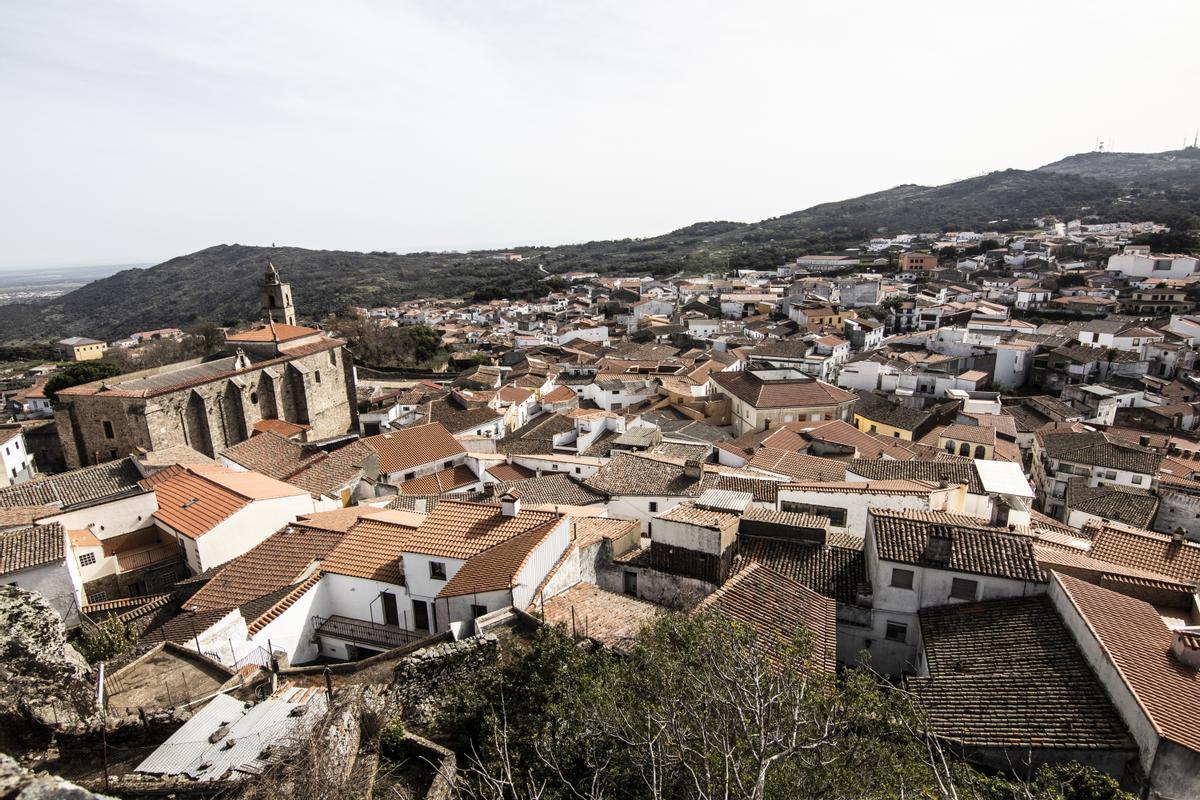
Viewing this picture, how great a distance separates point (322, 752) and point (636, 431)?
26.7 meters

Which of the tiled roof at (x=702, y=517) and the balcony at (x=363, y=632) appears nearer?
the balcony at (x=363, y=632)

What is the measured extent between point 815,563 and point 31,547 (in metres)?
18.5

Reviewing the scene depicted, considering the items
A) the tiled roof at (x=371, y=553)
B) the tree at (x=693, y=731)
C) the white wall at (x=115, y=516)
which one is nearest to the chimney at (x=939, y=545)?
the tree at (x=693, y=731)

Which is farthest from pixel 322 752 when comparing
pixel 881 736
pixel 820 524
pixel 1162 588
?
pixel 1162 588

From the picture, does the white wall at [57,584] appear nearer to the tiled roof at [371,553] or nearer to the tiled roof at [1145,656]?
the tiled roof at [371,553]

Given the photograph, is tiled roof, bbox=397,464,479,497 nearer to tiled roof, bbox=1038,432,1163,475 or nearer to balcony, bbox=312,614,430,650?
balcony, bbox=312,614,430,650

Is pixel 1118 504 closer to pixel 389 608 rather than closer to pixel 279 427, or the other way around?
pixel 389 608

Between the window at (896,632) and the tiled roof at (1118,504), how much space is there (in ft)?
66.9

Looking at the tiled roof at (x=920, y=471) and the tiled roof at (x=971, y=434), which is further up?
the tiled roof at (x=920, y=471)

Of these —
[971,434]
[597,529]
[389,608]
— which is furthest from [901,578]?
[971,434]

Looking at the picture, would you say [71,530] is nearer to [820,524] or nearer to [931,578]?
[820,524]

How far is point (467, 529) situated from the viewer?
15633 mm

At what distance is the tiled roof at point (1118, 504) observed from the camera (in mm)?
27562

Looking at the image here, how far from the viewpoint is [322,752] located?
6938 mm
